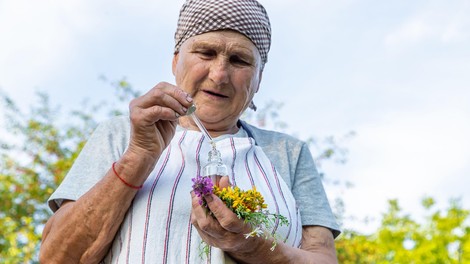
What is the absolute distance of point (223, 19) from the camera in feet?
7.81

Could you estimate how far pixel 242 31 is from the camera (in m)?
2.40

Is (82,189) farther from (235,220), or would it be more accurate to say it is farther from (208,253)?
(235,220)

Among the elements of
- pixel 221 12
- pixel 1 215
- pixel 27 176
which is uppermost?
pixel 221 12

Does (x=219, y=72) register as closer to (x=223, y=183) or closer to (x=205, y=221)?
(x=223, y=183)

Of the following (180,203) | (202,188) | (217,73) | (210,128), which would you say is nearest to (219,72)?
(217,73)

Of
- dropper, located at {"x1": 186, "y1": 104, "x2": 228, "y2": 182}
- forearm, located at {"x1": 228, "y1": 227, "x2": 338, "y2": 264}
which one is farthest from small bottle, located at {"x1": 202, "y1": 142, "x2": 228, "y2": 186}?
forearm, located at {"x1": 228, "y1": 227, "x2": 338, "y2": 264}

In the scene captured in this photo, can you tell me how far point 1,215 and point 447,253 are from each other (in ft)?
23.9

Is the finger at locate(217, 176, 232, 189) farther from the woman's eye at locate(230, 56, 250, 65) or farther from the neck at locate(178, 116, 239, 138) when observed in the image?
the woman's eye at locate(230, 56, 250, 65)

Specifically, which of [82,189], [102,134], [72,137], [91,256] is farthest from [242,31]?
[72,137]

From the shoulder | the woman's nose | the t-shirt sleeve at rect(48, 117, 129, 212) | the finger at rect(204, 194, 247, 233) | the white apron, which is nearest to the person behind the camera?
the finger at rect(204, 194, 247, 233)

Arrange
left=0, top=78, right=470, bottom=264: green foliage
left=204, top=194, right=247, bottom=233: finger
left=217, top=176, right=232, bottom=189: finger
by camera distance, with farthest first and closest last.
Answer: left=0, top=78, right=470, bottom=264: green foliage
left=217, top=176, right=232, bottom=189: finger
left=204, top=194, right=247, bottom=233: finger

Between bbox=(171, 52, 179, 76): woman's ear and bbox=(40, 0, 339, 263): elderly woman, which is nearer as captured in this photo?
bbox=(40, 0, 339, 263): elderly woman

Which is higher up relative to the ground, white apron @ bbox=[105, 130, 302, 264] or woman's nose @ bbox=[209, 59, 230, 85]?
woman's nose @ bbox=[209, 59, 230, 85]

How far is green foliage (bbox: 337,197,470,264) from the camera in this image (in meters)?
10.9
